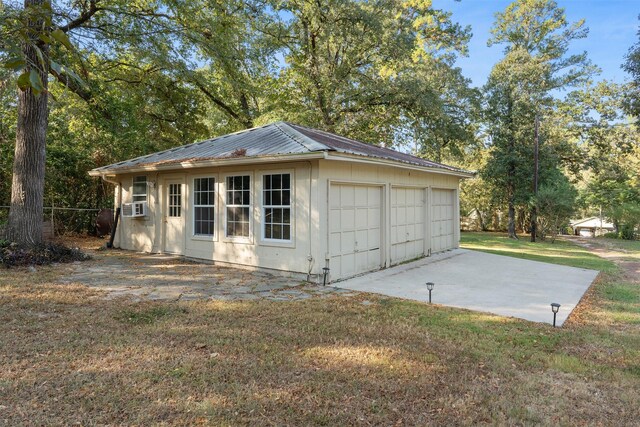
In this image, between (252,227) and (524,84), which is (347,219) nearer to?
(252,227)

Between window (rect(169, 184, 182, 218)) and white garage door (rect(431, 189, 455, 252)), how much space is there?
22.5 feet

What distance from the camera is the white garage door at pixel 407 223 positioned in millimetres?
9438

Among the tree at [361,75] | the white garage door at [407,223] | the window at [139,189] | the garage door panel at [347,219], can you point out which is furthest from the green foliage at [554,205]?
the window at [139,189]

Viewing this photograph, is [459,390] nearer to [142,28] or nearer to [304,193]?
[304,193]

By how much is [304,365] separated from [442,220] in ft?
30.6

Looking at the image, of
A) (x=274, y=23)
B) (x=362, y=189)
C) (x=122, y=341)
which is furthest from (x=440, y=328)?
(x=274, y=23)

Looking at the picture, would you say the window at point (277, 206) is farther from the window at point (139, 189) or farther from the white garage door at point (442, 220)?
the white garage door at point (442, 220)

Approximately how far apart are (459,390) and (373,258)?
5478mm

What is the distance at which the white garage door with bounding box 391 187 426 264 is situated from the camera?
944 cm

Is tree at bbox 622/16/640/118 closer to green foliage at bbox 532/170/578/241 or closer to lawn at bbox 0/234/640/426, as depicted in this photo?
green foliage at bbox 532/170/578/241

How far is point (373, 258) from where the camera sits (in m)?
8.70

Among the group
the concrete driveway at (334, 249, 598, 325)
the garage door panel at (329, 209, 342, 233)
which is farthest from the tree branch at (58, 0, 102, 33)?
the concrete driveway at (334, 249, 598, 325)

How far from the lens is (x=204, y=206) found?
9.30 m

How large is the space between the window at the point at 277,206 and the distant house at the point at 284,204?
0.02m
